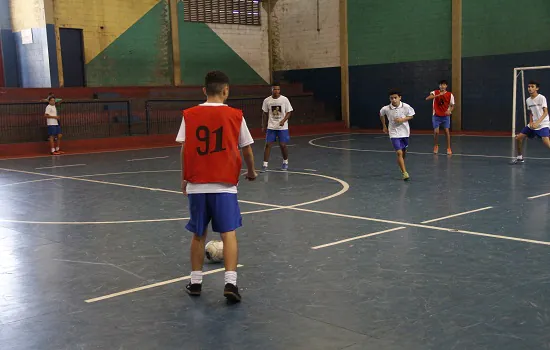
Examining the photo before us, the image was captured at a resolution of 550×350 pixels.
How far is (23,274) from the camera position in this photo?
5656mm

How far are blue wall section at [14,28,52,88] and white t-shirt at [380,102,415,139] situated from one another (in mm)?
15735

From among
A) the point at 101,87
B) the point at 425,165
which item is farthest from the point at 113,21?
the point at 425,165

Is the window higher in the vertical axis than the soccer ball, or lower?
higher

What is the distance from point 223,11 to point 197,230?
24.3 m

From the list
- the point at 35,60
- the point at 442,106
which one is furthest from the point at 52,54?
the point at 442,106

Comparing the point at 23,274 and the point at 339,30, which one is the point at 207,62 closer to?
the point at 339,30

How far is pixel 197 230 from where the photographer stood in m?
4.86

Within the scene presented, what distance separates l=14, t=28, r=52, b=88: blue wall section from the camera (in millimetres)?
22984

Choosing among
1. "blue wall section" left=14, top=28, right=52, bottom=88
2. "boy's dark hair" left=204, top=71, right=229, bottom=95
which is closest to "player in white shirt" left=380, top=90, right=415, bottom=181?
"boy's dark hair" left=204, top=71, right=229, bottom=95

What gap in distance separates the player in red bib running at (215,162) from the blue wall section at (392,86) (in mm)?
20088

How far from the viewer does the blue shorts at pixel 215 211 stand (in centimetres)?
480

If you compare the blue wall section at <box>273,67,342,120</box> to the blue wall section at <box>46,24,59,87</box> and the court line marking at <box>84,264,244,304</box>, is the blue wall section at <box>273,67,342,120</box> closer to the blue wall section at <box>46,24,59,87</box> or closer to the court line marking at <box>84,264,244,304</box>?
the blue wall section at <box>46,24,59,87</box>

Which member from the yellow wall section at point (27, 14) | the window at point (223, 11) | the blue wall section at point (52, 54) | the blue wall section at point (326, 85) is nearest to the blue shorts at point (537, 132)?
the blue wall section at point (326, 85)

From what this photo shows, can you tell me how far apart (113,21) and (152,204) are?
17.2m
